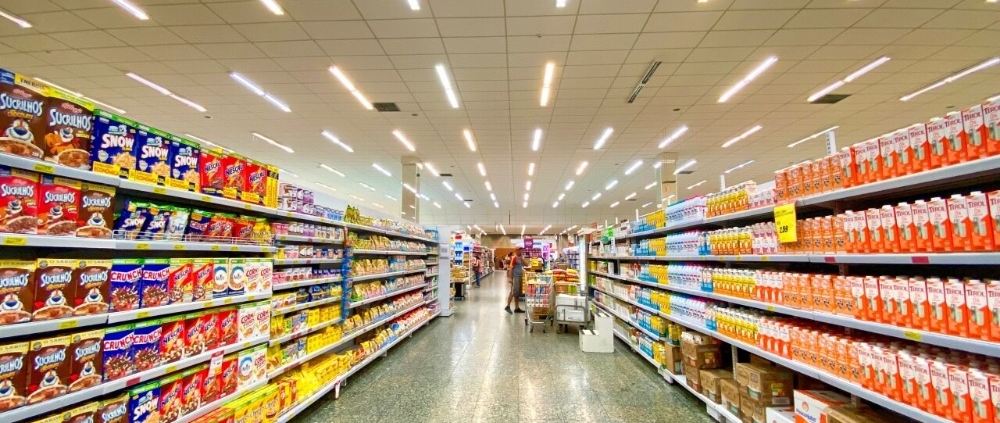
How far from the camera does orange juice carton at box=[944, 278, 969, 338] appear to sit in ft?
5.43

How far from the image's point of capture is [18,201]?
1564mm

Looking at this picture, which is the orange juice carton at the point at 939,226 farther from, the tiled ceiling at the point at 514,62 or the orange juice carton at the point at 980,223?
the tiled ceiling at the point at 514,62

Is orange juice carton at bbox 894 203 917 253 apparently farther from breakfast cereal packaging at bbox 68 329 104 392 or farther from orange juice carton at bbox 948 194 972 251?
breakfast cereal packaging at bbox 68 329 104 392

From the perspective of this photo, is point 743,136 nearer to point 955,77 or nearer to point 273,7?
point 955,77

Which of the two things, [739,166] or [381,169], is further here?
[381,169]

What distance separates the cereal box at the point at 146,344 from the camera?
2.00 metres

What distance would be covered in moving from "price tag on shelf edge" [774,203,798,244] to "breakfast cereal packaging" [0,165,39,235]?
3.98 m

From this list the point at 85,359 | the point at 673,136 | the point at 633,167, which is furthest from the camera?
the point at 633,167

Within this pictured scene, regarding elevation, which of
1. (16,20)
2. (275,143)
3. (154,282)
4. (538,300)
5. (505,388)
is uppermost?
(16,20)

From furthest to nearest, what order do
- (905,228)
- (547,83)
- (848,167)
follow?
(547,83) → (848,167) → (905,228)

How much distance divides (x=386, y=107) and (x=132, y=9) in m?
3.57

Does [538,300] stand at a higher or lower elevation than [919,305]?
lower

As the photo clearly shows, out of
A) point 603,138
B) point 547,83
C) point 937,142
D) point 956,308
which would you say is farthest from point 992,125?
point 603,138

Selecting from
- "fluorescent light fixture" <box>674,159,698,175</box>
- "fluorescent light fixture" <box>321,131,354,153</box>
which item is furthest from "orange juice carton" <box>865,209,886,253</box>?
"fluorescent light fixture" <box>674,159,698,175</box>
